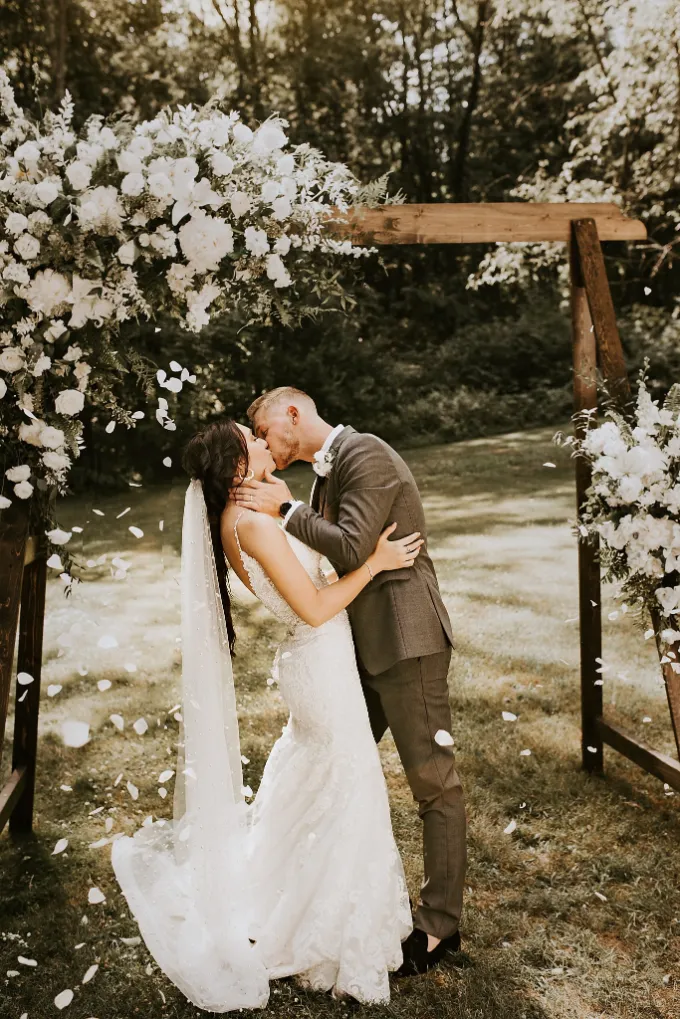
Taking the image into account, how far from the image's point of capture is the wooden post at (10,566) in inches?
119

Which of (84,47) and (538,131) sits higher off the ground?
(84,47)

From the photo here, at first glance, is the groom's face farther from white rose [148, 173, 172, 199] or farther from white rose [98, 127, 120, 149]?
white rose [98, 127, 120, 149]

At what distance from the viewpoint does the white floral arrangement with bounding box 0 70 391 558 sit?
2707 mm

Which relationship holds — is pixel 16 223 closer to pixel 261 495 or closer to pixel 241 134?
pixel 241 134

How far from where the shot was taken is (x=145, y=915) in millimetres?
3139

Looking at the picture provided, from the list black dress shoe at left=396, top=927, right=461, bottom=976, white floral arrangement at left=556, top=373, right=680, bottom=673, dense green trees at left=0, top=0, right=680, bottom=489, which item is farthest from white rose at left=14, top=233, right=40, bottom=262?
dense green trees at left=0, top=0, right=680, bottom=489

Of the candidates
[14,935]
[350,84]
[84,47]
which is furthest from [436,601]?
[350,84]

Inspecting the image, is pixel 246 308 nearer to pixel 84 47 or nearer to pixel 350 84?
pixel 84 47

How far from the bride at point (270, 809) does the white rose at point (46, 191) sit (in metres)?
0.94

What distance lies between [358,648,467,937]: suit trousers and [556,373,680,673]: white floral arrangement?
97 cm

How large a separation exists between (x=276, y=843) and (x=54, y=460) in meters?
1.59

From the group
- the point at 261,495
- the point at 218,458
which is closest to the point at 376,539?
the point at 261,495

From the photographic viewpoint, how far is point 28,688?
3.99 meters

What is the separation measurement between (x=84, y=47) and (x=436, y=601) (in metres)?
18.9
